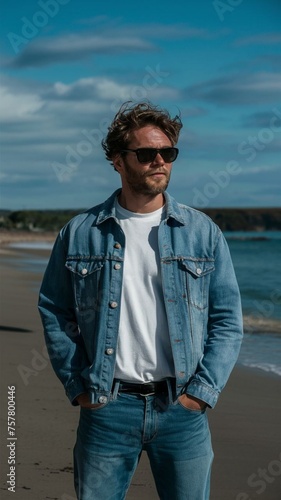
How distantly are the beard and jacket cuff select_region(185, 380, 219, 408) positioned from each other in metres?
0.67

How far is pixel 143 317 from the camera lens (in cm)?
295

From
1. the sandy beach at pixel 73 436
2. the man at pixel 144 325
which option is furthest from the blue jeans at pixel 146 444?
the sandy beach at pixel 73 436

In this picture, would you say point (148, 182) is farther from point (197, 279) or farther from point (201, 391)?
point (201, 391)

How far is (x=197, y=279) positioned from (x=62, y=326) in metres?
0.51

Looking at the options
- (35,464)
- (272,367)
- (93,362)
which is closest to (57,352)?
(93,362)

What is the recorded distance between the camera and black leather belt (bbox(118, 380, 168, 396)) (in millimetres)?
2932

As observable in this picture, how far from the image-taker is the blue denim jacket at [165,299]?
2.92 m

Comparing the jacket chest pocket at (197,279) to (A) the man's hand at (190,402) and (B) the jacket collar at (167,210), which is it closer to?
(B) the jacket collar at (167,210)

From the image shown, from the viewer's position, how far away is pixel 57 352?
9.96 ft

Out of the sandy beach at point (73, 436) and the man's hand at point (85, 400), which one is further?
the sandy beach at point (73, 436)

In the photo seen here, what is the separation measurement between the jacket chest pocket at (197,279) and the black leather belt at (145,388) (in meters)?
0.30

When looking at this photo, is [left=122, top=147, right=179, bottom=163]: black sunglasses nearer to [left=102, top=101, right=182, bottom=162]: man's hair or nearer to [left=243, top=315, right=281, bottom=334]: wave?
[left=102, top=101, right=182, bottom=162]: man's hair
